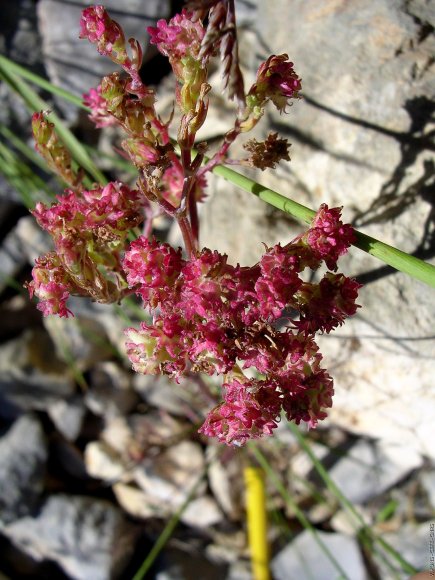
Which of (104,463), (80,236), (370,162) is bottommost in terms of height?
(80,236)

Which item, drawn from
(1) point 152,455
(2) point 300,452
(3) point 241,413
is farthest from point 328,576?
(3) point 241,413

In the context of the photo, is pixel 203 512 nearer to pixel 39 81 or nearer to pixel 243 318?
pixel 243 318

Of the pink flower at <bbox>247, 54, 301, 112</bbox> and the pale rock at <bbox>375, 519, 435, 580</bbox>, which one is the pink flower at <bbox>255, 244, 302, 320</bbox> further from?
the pale rock at <bbox>375, 519, 435, 580</bbox>

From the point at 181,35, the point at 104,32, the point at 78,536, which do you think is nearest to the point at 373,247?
the point at 181,35

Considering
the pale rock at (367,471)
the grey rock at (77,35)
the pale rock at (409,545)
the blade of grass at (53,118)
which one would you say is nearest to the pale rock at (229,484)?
the pale rock at (367,471)

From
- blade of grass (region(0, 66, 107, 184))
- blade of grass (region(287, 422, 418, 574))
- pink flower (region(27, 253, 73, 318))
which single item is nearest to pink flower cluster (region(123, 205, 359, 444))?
pink flower (region(27, 253, 73, 318))

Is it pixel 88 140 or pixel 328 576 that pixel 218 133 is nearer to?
pixel 88 140
